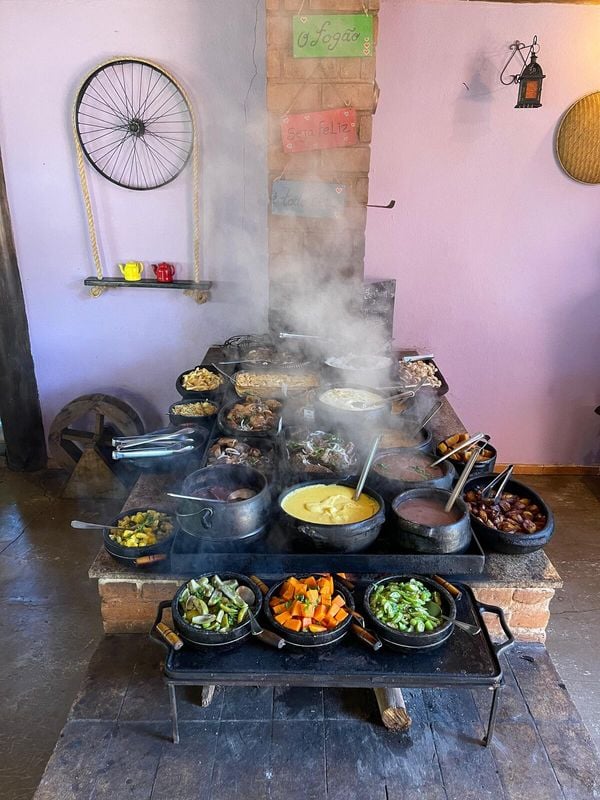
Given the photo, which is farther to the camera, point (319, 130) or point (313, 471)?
point (319, 130)

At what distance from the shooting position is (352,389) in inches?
141

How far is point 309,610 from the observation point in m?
2.16

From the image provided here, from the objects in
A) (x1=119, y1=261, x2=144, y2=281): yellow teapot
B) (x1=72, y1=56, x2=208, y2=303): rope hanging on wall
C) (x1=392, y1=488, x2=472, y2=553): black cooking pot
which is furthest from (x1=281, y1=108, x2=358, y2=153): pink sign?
(x1=392, y1=488, x2=472, y2=553): black cooking pot

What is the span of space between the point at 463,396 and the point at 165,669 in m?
3.80

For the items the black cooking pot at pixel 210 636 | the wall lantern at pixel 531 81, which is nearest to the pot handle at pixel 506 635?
the black cooking pot at pixel 210 636

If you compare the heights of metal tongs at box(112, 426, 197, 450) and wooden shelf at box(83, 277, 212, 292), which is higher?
wooden shelf at box(83, 277, 212, 292)

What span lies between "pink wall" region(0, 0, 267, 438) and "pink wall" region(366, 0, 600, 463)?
1.02 meters

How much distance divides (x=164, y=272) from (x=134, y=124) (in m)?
1.10

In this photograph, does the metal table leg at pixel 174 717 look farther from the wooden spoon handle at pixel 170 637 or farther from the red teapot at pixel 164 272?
the red teapot at pixel 164 272

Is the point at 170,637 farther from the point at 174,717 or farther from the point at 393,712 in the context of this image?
the point at 393,712

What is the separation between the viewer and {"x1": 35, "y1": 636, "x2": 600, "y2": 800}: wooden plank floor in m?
2.08

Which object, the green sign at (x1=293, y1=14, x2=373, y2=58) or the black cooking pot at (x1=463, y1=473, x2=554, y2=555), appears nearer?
the black cooking pot at (x1=463, y1=473, x2=554, y2=555)

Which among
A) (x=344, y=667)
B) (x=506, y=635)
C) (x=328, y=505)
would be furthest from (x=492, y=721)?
(x=328, y=505)

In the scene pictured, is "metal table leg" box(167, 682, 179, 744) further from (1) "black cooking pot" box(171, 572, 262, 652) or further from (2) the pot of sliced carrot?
(2) the pot of sliced carrot
